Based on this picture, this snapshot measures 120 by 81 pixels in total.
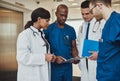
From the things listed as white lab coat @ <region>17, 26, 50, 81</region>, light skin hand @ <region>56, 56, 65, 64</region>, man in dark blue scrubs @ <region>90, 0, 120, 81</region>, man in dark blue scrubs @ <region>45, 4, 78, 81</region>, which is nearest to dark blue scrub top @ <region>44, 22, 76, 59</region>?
man in dark blue scrubs @ <region>45, 4, 78, 81</region>

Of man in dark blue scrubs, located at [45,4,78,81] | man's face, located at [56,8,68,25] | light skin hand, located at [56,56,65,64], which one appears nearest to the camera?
light skin hand, located at [56,56,65,64]

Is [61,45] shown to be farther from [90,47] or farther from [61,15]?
[90,47]

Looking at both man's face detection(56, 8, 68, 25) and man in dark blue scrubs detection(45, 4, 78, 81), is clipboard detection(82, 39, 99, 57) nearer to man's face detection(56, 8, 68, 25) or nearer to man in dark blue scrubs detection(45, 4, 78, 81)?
man in dark blue scrubs detection(45, 4, 78, 81)

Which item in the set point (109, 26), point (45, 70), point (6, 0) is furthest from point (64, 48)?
point (6, 0)

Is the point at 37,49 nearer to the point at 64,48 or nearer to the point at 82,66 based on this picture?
the point at 64,48

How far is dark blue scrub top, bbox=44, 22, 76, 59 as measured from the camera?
262cm

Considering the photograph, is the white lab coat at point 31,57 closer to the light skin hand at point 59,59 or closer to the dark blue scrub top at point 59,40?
the light skin hand at point 59,59

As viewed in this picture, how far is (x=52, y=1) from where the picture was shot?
248 inches

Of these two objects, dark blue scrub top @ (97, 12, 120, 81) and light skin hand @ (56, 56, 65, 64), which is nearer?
dark blue scrub top @ (97, 12, 120, 81)

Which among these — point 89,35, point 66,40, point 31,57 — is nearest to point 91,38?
point 89,35

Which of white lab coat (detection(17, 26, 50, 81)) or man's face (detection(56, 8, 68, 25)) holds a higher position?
man's face (detection(56, 8, 68, 25))

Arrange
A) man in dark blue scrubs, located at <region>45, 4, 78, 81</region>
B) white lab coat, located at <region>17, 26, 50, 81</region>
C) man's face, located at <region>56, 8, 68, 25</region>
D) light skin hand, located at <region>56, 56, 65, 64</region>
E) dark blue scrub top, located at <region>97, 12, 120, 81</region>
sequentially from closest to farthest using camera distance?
dark blue scrub top, located at <region>97, 12, 120, 81</region>
white lab coat, located at <region>17, 26, 50, 81</region>
light skin hand, located at <region>56, 56, 65, 64</region>
man in dark blue scrubs, located at <region>45, 4, 78, 81</region>
man's face, located at <region>56, 8, 68, 25</region>

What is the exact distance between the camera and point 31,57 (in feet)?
7.03

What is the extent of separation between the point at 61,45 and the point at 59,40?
74 mm
